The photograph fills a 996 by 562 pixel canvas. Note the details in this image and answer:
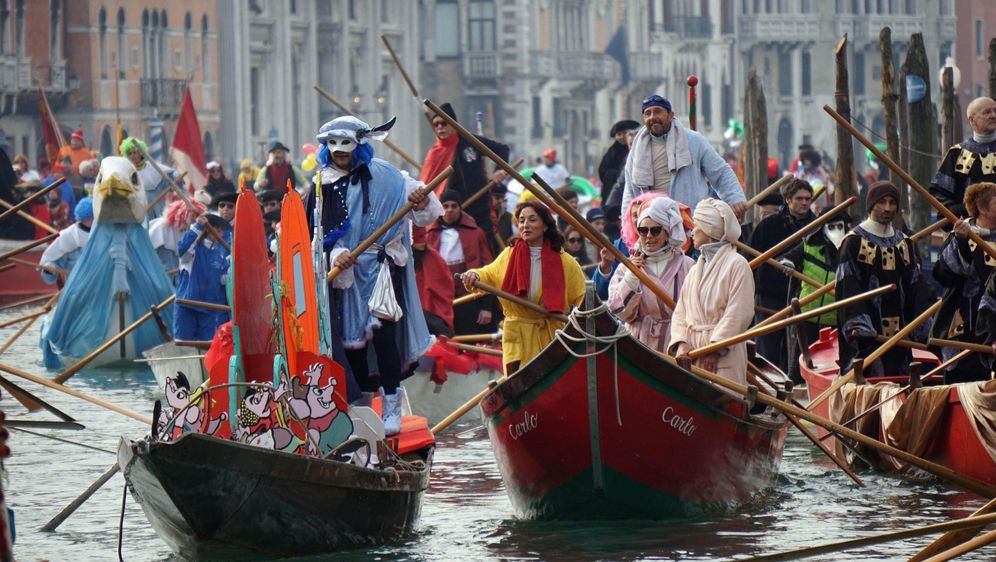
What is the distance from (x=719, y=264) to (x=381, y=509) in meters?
2.00

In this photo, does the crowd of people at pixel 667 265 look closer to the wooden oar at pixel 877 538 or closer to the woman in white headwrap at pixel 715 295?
the woman in white headwrap at pixel 715 295

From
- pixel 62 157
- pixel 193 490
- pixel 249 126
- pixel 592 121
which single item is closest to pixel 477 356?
pixel 193 490

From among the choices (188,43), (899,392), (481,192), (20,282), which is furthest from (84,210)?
(188,43)

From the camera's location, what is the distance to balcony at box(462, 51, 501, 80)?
246ft

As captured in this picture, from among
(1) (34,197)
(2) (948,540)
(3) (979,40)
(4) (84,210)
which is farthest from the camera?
(3) (979,40)

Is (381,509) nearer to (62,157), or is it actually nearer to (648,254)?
(648,254)

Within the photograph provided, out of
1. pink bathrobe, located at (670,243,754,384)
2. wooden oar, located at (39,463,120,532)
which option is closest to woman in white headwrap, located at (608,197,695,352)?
pink bathrobe, located at (670,243,754,384)

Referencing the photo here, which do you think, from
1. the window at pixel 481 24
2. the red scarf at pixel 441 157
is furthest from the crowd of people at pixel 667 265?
the window at pixel 481 24

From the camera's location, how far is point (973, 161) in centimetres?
1318

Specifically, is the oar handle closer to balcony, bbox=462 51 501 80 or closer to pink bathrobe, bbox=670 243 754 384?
pink bathrobe, bbox=670 243 754 384

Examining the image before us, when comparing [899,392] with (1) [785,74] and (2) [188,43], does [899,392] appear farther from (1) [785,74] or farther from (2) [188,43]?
(1) [785,74]

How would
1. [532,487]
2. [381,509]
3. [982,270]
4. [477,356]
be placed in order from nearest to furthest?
[381,509] → [532,487] → [982,270] → [477,356]

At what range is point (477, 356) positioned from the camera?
1576cm

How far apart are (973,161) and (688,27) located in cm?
7943
